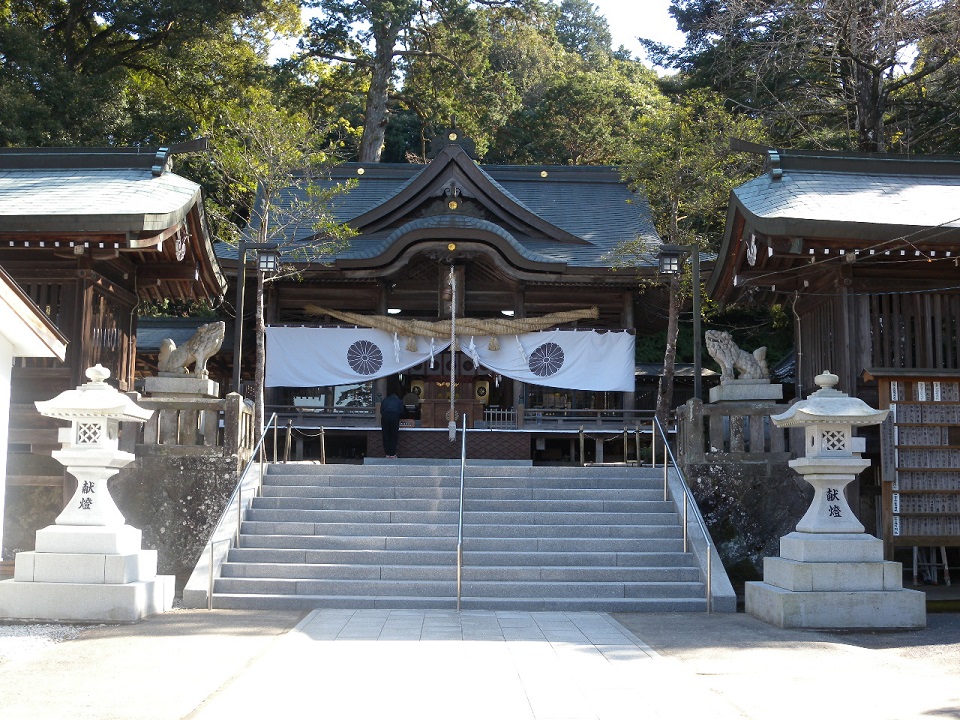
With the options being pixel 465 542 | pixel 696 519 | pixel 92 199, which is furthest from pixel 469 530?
pixel 92 199

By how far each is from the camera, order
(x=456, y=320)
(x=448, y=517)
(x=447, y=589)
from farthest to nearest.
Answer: (x=456, y=320) → (x=448, y=517) → (x=447, y=589)

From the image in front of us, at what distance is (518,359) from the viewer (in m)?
18.3

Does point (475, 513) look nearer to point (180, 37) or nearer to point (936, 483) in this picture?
point (936, 483)

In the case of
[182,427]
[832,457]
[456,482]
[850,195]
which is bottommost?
[456,482]

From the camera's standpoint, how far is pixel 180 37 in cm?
2645

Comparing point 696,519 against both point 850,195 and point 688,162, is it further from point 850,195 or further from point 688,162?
point 688,162

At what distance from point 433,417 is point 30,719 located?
43.8ft

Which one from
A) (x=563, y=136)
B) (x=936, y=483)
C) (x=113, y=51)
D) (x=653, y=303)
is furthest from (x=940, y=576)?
(x=113, y=51)

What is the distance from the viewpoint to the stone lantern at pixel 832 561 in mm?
8719

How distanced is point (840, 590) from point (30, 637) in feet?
23.0

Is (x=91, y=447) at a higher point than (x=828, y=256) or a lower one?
lower

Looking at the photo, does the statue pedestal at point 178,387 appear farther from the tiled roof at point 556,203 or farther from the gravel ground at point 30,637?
the tiled roof at point 556,203

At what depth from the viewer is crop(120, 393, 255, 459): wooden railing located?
12.5 metres

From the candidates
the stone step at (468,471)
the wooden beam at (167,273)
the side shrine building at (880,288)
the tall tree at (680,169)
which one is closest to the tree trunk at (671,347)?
the tall tree at (680,169)
